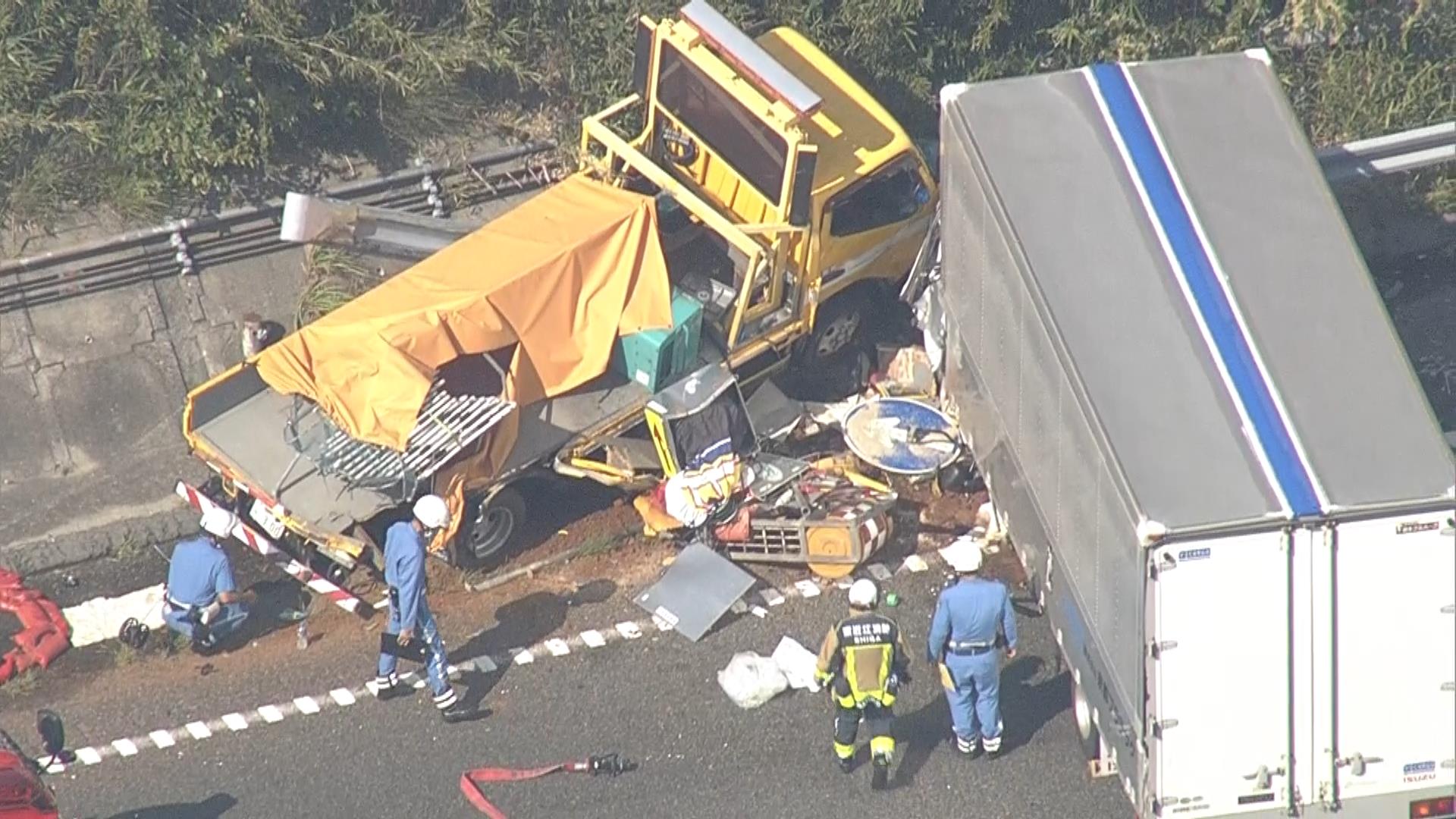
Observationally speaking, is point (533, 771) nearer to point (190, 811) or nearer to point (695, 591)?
point (695, 591)

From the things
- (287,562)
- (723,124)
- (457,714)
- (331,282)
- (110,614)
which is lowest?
(457,714)

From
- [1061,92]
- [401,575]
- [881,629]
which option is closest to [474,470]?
[401,575]

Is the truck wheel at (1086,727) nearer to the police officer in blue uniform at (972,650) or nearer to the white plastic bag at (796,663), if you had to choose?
the police officer in blue uniform at (972,650)

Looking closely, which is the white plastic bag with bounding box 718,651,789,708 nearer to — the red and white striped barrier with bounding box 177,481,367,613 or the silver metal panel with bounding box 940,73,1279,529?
the silver metal panel with bounding box 940,73,1279,529

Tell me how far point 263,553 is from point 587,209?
3373mm

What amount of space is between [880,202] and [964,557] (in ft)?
11.7

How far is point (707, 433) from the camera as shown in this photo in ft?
43.9

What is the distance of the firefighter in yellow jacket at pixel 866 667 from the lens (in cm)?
1092

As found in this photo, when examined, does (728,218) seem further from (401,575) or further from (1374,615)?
(1374,615)

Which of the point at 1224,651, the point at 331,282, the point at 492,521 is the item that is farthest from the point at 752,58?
the point at 1224,651

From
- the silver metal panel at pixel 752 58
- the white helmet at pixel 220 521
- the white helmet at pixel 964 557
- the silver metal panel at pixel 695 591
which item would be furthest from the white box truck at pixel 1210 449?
the white helmet at pixel 220 521

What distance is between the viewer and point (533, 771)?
38.2 feet

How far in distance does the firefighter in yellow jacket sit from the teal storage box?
2.83 m

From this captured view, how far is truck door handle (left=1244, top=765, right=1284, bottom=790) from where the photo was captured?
990 cm
